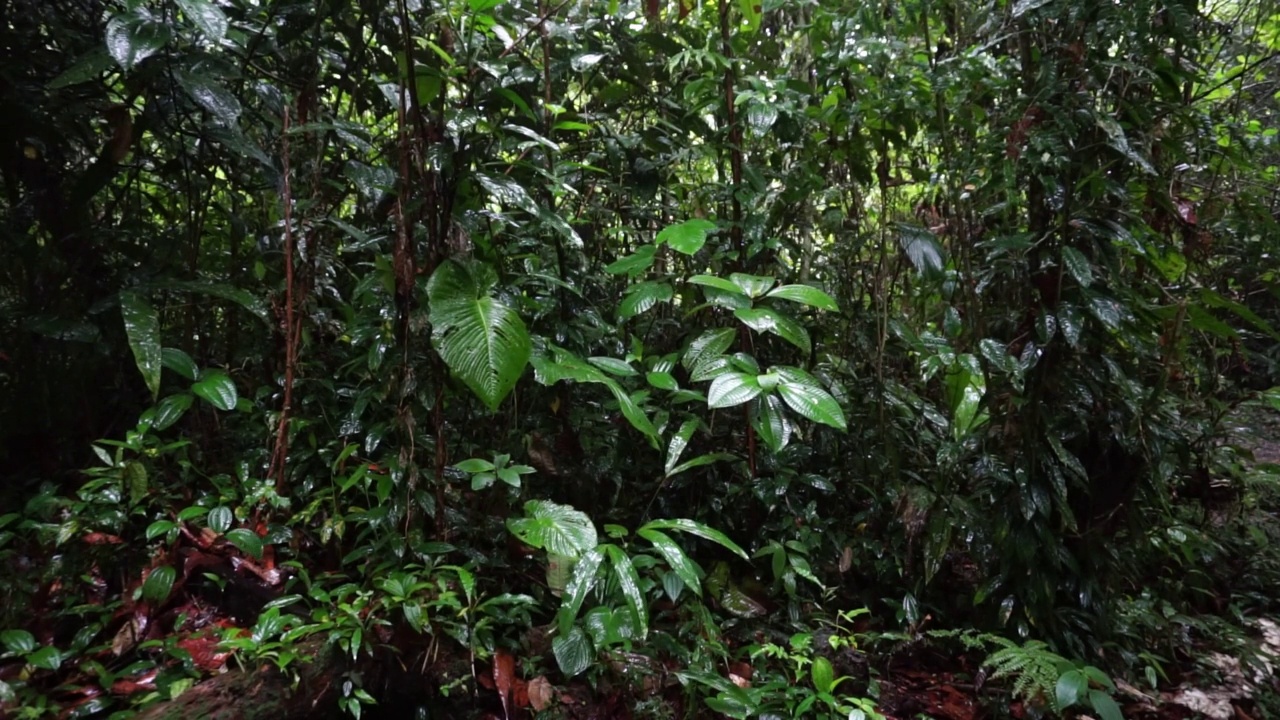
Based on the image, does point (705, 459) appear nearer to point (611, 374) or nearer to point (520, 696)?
point (611, 374)

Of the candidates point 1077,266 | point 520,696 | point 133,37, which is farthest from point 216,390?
point 1077,266

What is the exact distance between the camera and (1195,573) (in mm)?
2484

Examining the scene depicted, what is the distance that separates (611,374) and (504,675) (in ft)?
3.08

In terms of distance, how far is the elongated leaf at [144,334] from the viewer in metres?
1.54

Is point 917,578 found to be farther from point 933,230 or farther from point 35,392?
point 35,392

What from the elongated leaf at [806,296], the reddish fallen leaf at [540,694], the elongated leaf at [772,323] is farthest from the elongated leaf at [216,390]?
the elongated leaf at [806,296]

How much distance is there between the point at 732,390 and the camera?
1.62m

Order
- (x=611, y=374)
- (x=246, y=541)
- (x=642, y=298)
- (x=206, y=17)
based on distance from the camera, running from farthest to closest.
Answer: (x=611, y=374)
(x=642, y=298)
(x=246, y=541)
(x=206, y=17)

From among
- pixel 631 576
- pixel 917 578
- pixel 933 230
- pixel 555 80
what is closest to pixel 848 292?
pixel 933 230

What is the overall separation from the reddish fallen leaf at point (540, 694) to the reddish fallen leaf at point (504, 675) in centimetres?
5

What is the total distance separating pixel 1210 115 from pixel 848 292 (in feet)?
3.87

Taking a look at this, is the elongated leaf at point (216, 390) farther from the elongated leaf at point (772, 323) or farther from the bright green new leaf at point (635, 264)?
the elongated leaf at point (772, 323)

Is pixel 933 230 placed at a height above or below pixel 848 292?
above

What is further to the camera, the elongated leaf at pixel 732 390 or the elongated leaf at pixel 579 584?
the elongated leaf at pixel 732 390
